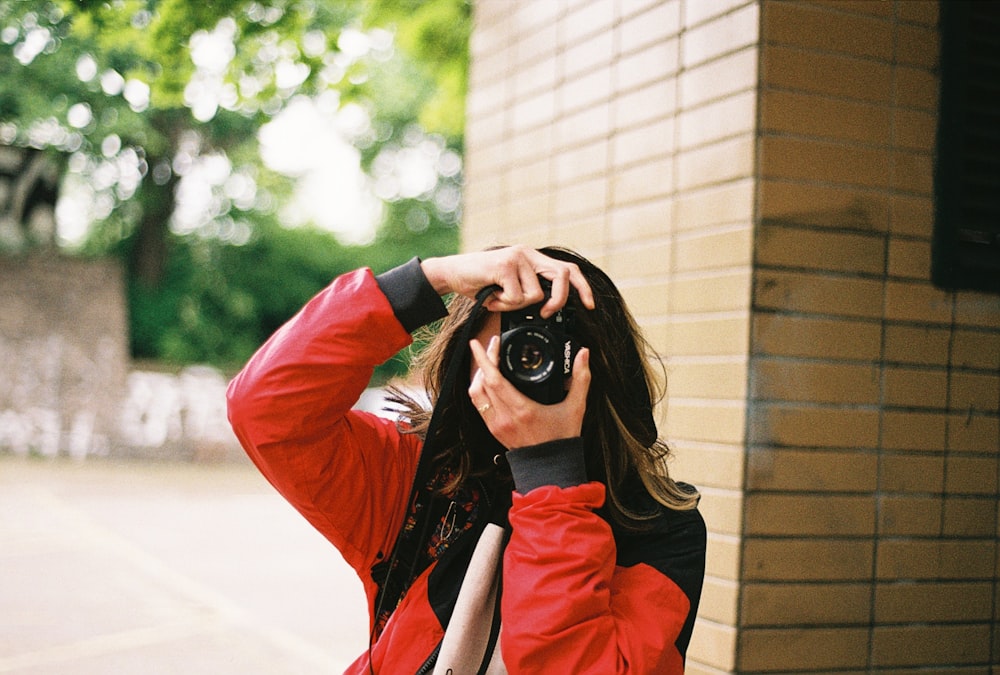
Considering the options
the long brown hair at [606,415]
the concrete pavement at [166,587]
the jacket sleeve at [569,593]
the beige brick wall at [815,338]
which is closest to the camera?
the jacket sleeve at [569,593]

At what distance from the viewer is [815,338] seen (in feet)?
9.13

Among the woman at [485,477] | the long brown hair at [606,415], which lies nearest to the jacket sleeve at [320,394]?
the woman at [485,477]

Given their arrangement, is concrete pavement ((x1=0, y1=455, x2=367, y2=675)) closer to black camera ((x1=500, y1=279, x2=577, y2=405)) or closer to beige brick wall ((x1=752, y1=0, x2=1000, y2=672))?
beige brick wall ((x1=752, y1=0, x2=1000, y2=672))

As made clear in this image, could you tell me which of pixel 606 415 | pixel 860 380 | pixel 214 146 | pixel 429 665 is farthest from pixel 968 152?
pixel 214 146

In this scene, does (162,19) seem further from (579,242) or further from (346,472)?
(346,472)

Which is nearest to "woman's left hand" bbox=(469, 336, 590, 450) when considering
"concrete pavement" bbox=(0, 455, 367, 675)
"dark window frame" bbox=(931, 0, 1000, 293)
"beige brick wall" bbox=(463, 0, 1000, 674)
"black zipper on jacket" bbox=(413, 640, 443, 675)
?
"black zipper on jacket" bbox=(413, 640, 443, 675)

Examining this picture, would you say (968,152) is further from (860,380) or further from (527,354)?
(527,354)

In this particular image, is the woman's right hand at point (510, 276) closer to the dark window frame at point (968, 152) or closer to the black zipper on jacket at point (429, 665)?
the black zipper on jacket at point (429, 665)

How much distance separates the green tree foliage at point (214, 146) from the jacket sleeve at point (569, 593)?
12.6 feet

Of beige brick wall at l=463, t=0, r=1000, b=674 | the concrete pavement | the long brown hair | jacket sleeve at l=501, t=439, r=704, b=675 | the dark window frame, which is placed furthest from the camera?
the concrete pavement

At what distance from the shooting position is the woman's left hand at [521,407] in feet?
5.17

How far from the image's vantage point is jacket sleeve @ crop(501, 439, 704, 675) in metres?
1.49

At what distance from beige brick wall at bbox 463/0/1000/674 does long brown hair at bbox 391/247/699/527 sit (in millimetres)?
978

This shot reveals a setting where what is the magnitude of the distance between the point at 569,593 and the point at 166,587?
5297 mm
